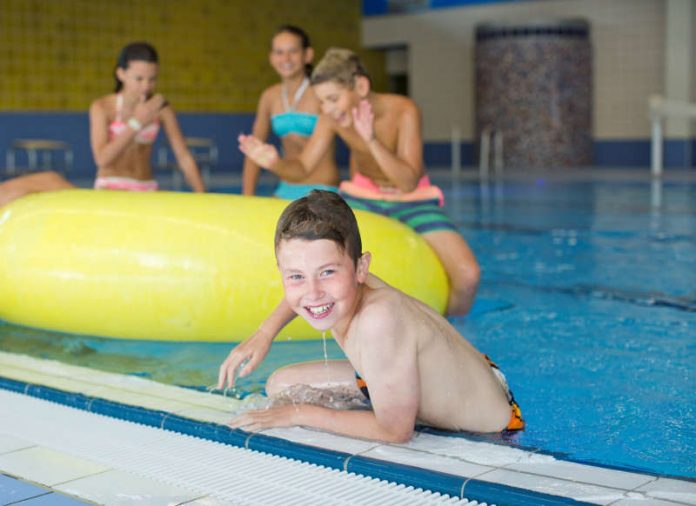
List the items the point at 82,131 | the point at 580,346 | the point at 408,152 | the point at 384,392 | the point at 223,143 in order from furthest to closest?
the point at 223,143 → the point at 82,131 → the point at 408,152 → the point at 580,346 → the point at 384,392

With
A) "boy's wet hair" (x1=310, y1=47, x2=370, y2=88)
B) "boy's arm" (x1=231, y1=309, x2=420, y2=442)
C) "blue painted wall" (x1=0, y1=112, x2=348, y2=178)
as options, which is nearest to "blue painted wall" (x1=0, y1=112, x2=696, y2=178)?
"blue painted wall" (x1=0, y1=112, x2=348, y2=178)

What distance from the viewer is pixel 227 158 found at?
19422 mm

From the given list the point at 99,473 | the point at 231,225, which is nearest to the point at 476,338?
the point at 231,225

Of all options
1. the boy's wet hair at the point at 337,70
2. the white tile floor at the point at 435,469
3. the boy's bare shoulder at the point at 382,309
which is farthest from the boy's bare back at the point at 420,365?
the boy's wet hair at the point at 337,70

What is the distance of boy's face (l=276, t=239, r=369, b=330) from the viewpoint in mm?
2133

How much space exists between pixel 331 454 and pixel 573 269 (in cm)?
402

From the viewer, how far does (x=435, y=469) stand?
2.11 metres

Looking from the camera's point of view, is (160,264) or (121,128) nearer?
(160,264)

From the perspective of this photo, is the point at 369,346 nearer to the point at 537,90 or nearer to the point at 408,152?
the point at 408,152

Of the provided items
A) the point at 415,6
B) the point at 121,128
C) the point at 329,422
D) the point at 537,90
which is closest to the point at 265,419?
the point at 329,422

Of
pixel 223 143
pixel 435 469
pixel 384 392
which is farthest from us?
pixel 223 143

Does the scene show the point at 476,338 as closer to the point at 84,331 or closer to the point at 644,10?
the point at 84,331

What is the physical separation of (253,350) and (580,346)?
1.76 meters

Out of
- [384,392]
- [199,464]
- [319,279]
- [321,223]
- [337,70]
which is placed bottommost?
[199,464]
